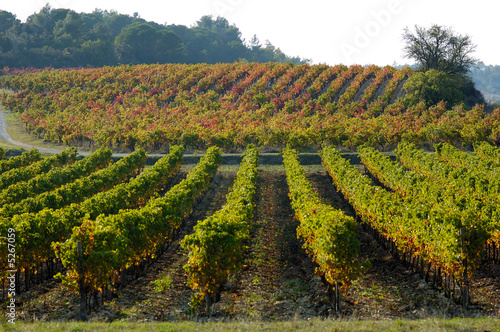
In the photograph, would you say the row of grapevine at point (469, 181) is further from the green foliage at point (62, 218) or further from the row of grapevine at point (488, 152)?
the green foliage at point (62, 218)

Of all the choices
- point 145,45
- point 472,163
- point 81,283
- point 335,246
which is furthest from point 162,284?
point 145,45

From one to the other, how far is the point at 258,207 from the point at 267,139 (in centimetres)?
2524

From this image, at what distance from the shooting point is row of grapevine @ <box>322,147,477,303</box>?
16.8 m

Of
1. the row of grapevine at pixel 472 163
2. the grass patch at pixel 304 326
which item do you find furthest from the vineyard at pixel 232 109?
the grass patch at pixel 304 326

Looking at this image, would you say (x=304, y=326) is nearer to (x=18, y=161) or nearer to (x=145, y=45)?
(x=18, y=161)

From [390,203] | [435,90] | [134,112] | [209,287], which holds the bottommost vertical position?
[209,287]

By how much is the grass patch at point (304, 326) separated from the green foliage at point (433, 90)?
206ft

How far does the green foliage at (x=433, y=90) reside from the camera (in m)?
71.9

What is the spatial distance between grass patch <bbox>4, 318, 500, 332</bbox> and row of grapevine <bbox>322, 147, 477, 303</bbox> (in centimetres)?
261

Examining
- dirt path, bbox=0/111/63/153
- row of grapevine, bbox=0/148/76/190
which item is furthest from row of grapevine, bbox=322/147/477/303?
dirt path, bbox=0/111/63/153

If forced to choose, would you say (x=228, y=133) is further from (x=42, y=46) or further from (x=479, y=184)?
(x=42, y=46)

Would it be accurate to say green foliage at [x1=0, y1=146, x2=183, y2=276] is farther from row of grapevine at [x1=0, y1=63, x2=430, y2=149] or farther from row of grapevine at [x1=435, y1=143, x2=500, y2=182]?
row of grapevine at [x1=0, y1=63, x2=430, y2=149]

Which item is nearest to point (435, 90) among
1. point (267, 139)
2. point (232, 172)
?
point (267, 139)

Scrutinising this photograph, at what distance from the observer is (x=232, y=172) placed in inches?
1923
